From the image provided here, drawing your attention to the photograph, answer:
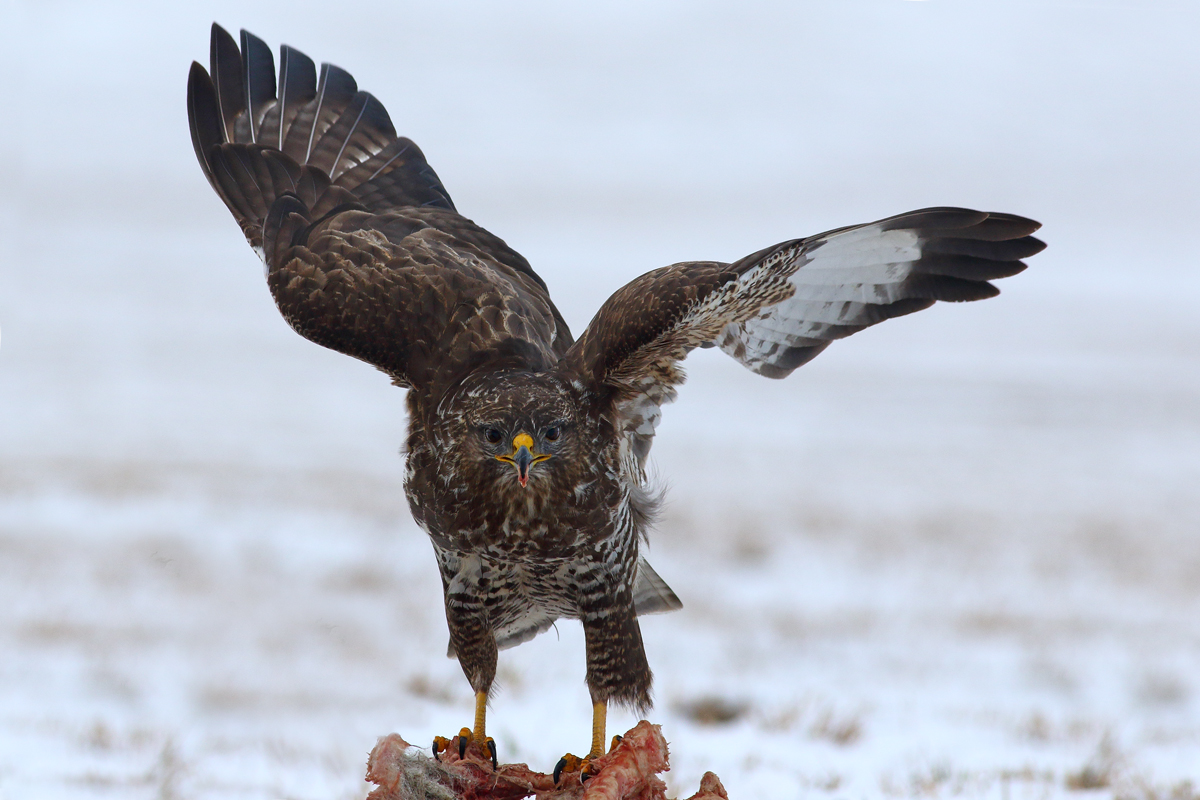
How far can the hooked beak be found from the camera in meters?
3.32

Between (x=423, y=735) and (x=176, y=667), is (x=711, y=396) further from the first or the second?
(x=423, y=735)

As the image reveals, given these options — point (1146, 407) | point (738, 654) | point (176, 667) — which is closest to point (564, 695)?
point (738, 654)

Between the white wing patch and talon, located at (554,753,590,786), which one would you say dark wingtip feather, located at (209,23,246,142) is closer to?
the white wing patch

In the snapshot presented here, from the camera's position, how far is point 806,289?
3904 mm

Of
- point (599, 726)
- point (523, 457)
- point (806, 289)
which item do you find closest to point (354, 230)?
point (523, 457)

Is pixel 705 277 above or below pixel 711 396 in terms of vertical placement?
below

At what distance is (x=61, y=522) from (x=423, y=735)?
6.27 m

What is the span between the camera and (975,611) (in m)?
8.83

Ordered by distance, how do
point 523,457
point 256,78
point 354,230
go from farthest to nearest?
1. point 256,78
2. point 354,230
3. point 523,457

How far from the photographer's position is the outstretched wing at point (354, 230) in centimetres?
396

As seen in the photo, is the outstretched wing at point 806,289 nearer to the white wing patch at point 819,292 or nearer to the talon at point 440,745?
the white wing patch at point 819,292

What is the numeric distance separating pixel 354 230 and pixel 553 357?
1024 millimetres

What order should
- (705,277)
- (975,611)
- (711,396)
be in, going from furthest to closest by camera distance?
(711,396) < (975,611) < (705,277)

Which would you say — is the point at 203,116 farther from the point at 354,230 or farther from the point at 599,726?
the point at 599,726
